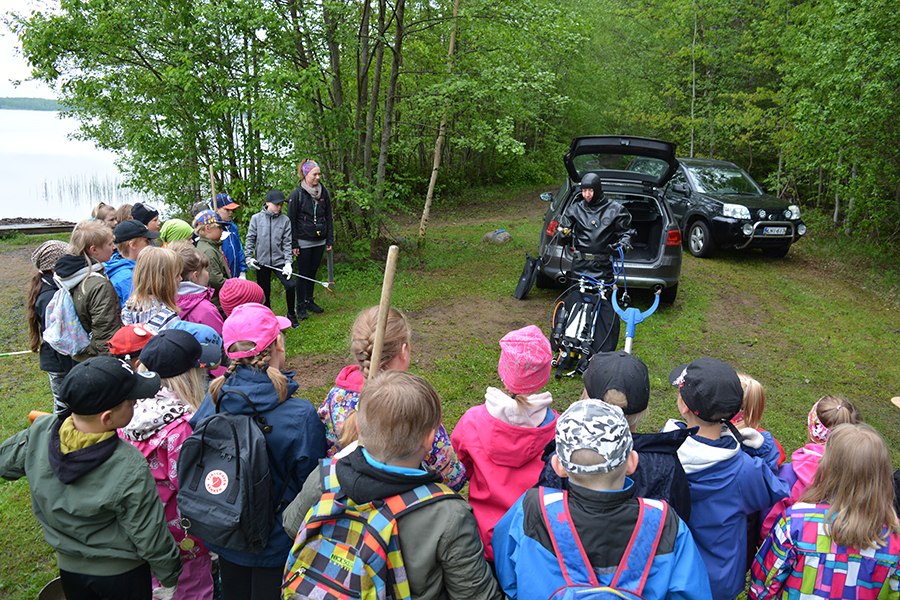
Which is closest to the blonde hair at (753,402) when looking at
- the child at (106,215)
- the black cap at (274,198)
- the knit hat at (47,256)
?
the knit hat at (47,256)

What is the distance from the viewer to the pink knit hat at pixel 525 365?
227 centimetres

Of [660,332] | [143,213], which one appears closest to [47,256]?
[143,213]

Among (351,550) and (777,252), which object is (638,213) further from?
(351,550)

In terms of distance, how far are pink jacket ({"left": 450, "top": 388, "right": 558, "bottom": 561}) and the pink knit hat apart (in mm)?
56

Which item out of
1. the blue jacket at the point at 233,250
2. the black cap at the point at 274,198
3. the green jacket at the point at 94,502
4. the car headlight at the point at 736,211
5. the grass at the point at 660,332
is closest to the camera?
the green jacket at the point at 94,502

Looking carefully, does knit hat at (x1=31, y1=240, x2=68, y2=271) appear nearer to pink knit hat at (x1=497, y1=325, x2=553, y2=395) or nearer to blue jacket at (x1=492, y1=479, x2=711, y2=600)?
pink knit hat at (x1=497, y1=325, x2=553, y2=395)

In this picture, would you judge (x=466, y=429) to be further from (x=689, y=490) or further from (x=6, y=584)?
(x=6, y=584)

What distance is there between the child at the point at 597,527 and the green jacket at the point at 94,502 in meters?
1.38

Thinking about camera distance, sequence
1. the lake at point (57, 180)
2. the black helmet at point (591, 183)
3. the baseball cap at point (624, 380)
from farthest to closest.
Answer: the lake at point (57, 180) → the black helmet at point (591, 183) → the baseball cap at point (624, 380)

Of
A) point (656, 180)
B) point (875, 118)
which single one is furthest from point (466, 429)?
point (875, 118)

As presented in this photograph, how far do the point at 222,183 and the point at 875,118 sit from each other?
940cm

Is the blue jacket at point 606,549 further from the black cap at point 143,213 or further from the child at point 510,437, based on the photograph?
the black cap at point 143,213

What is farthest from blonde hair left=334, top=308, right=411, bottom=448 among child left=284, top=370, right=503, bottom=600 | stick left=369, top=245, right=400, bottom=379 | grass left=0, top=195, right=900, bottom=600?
grass left=0, top=195, right=900, bottom=600

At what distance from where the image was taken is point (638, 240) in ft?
27.1
